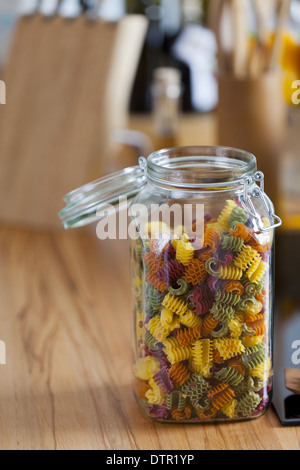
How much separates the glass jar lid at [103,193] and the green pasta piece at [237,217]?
0.38ft

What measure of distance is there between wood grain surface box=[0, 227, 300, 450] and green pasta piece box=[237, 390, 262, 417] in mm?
14

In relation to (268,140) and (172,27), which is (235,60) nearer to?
(268,140)

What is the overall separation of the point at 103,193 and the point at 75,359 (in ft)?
0.70

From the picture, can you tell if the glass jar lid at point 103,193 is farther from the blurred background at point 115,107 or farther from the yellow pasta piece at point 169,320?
the blurred background at point 115,107

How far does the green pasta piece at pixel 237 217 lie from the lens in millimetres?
680

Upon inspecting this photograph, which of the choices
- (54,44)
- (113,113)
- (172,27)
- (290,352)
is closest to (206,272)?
(290,352)

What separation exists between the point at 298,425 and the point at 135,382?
0.55ft

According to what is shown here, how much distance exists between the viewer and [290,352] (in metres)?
0.82

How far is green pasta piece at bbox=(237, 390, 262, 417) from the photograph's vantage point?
2.31ft
